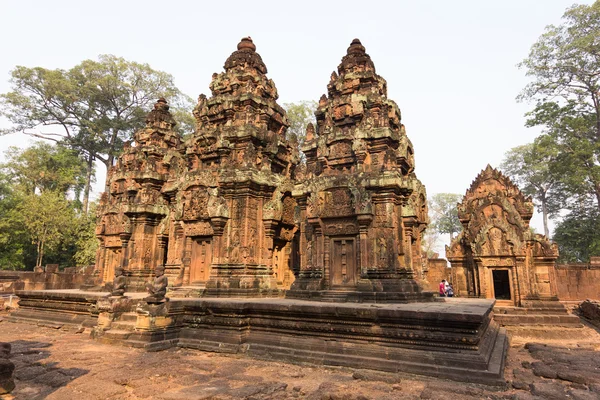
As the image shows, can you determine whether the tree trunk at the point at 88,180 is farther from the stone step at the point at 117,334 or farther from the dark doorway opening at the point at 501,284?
the dark doorway opening at the point at 501,284

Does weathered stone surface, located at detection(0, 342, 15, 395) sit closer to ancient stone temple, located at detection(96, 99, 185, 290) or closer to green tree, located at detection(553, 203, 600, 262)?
ancient stone temple, located at detection(96, 99, 185, 290)

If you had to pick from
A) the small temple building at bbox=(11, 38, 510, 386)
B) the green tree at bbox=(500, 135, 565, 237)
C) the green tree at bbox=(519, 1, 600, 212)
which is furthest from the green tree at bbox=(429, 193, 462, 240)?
the small temple building at bbox=(11, 38, 510, 386)

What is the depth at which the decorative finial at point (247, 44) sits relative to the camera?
528 inches

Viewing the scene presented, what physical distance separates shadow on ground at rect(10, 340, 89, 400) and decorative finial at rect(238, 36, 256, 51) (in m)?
11.0

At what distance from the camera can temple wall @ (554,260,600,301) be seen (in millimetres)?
17344

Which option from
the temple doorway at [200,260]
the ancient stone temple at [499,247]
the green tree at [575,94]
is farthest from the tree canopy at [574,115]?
the temple doorway at [200,260]

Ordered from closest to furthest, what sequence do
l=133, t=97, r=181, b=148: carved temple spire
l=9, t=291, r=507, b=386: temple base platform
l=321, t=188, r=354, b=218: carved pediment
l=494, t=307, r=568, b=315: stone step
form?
l=9, t=291, r=507, b=386: temple base platform
l=321, t=188, r=354, b=218: carved pediment
l=494, t=307, r=568, b=315: stone step
l=133, t=97, r=181, b=148: carved temple spire

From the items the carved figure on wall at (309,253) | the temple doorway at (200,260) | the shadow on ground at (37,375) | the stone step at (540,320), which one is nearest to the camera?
the shadow on ground at (37,375)

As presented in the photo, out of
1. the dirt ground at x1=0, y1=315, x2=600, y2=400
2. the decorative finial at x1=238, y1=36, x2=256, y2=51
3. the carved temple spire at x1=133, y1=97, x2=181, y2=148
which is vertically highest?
the decorative finial at x1=238, y1=36, x2=256, y2=51

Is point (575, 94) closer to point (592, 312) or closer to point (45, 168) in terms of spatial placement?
point (592, 312)

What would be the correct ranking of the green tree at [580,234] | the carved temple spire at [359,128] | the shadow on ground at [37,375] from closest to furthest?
the shadow on ground at [37,375], the carved temple spire at [359,128], the green tree at [580,234]

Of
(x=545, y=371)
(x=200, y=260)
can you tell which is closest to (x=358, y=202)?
(x=545, y=371)

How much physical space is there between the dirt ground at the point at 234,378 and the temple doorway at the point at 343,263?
117 inches

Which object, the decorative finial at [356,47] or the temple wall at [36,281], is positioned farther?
the temple wall at [36,281]
